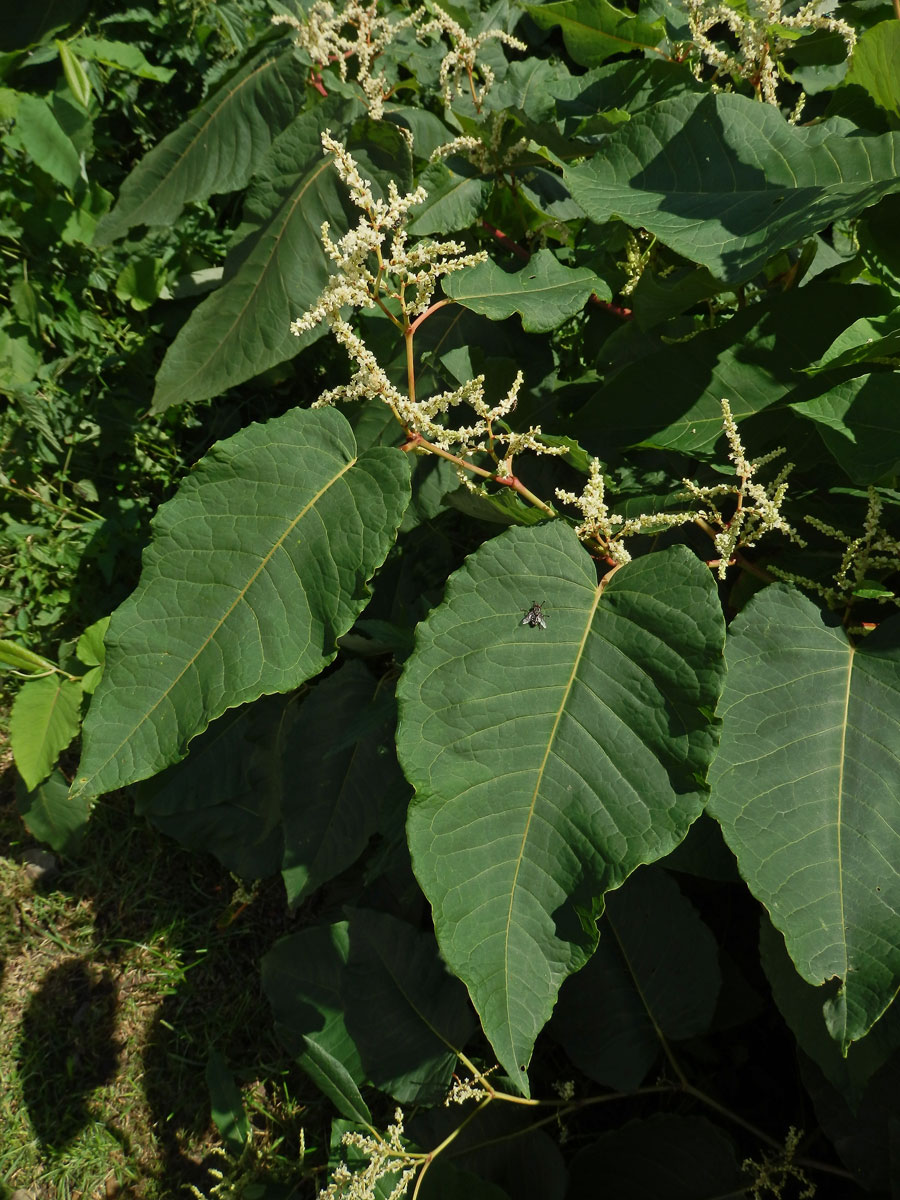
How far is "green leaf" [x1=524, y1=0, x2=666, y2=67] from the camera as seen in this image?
5.99 feet

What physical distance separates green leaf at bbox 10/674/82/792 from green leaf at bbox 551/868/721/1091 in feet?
4.07

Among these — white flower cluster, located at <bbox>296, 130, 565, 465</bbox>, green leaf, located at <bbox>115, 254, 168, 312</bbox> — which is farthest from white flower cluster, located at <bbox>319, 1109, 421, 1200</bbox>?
green leaf, located at <bbox>115, 254, 168, 312</bbox>

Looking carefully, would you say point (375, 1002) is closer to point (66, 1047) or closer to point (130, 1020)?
point (130, 1020)

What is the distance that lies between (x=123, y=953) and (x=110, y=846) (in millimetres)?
270

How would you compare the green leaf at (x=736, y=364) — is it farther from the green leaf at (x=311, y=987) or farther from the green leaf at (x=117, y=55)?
the green leaf at (x=117, y=55)

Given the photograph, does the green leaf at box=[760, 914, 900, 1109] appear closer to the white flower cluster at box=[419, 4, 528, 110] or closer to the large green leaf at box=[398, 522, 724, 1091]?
the large green leaf at box=[398, 522, 724, 1091]

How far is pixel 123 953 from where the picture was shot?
247 cm

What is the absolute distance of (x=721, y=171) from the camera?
1.48m

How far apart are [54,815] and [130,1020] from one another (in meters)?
0.53

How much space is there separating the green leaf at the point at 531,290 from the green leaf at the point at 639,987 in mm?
1075

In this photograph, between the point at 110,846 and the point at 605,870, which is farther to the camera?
the point at 110,846

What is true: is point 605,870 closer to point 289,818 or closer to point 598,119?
point 289,818

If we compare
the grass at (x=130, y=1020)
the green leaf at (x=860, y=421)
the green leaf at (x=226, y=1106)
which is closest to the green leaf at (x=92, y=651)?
the grass at (x=130, y=1020)

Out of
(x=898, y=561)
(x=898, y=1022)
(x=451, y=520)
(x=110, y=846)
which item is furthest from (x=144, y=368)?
(x=898, y=1022)
